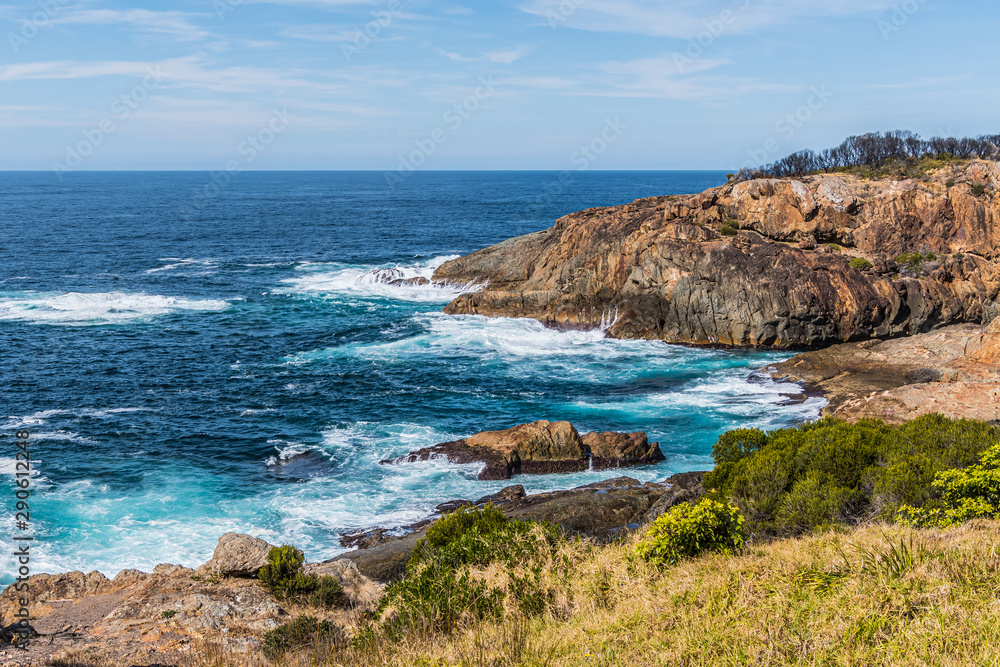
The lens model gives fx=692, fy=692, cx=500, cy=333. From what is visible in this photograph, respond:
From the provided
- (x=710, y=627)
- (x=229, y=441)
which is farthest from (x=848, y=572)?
(x=229, y=441)

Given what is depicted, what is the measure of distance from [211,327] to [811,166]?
201ft

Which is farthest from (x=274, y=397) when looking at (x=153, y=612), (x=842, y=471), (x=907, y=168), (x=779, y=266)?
(x=907, y=168)

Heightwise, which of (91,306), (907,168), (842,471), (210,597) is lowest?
(210,597)

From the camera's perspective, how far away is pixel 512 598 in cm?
1279

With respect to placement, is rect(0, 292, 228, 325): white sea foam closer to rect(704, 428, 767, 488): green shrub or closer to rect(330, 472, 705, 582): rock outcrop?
rect(330, 472, 705, 582): rock outcrop

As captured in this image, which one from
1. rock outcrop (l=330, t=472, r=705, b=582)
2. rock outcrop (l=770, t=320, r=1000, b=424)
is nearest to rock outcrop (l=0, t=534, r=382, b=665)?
rock outcrop (l=330, t=472, r=705, b=582)

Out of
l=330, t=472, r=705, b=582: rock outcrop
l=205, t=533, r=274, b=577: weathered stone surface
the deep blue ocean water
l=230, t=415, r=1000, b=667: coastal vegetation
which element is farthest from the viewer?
the deep blue ocean water

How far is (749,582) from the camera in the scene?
11633 millimetres

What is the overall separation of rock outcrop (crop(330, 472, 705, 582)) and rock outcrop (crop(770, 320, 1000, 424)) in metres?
10.0

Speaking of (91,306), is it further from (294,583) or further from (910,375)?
(910,375)

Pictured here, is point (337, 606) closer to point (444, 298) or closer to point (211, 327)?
point (211, 327)

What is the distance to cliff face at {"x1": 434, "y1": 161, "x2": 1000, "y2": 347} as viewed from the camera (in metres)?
45.3

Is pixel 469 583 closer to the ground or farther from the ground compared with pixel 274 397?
farther from the ground

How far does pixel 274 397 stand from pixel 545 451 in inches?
650
